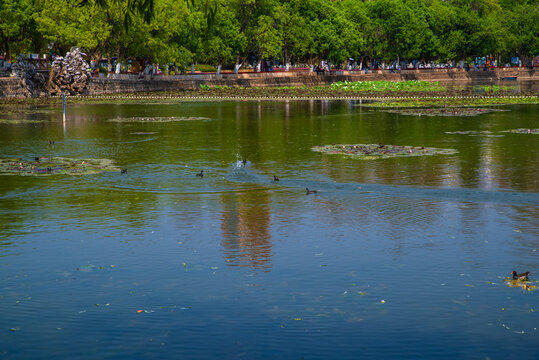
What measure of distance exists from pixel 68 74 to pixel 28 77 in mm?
4083

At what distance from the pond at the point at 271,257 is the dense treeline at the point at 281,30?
30630mm

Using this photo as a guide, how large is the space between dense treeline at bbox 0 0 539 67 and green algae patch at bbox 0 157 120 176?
25.8m

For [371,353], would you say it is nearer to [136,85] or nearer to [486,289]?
[486,289]

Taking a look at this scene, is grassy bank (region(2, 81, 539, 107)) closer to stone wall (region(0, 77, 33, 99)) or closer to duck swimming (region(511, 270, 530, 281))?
stone wall (region(0, 77, 33, 99))

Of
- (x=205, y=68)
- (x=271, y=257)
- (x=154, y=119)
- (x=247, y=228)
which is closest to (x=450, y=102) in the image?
(x=154, y=119)

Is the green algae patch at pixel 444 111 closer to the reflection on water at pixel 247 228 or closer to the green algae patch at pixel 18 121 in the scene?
the green algae patch at pixel 18 121

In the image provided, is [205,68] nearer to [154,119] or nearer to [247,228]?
[154,119]

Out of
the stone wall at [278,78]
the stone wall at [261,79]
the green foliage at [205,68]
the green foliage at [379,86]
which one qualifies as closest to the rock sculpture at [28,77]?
the stone wall at [261,79]

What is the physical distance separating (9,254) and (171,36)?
245 feet

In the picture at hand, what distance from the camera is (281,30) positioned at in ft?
Result: 316

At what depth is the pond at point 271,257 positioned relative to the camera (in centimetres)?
926

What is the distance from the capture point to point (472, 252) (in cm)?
1307

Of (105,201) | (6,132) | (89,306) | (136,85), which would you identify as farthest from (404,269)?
(136,85)

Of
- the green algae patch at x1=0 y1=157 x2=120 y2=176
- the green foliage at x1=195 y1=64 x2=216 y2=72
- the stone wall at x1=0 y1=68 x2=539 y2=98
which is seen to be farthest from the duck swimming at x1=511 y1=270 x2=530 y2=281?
the green foliage at x1=195 y1=64 x2=216 y2=72
